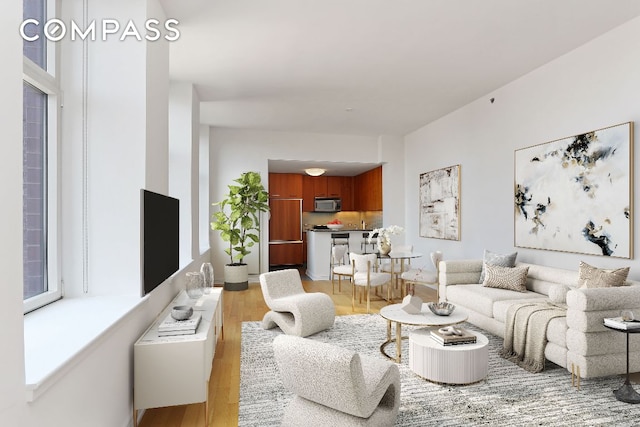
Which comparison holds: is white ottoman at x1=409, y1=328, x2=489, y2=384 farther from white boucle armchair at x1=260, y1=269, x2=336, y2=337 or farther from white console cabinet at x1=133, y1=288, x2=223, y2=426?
white console cabinet at x1=133, y1=288, x2=223, y2=426

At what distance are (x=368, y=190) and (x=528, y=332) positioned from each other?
662cm

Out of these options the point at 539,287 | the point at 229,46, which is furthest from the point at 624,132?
the point at 229,46

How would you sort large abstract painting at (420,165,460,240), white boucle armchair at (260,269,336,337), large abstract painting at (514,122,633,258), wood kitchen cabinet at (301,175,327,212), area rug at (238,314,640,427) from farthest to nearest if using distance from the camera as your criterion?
wood kitchen cabinet at (301,175,327,212)
large abstract painting at (420,165,460,240)
white boucle armchair at (260,269,336,337)
large abstract painting at (514,122,633,258)
area rug at (238,314,640,427)

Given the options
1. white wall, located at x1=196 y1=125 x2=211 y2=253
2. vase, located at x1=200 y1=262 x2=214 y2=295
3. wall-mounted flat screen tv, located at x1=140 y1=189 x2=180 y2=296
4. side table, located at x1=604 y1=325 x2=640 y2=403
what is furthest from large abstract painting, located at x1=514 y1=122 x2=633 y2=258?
white wall, located at x1=196 y1=125 x2=211 y2=253

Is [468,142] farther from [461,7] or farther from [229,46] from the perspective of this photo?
[229,46]

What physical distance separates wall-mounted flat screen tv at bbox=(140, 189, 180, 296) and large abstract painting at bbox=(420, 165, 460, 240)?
4518 mm

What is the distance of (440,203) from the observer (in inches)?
268

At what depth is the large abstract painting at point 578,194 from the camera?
3.58 meters

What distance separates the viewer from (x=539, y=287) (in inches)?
169

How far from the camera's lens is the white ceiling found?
3.34m

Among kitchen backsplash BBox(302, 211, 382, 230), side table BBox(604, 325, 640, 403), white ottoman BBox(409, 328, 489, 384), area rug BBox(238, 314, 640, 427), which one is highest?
kitchen backsplash BBox(302, 211, 382, 230)

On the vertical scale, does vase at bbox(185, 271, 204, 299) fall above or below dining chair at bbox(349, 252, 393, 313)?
above

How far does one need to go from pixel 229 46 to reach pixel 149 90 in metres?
1.55

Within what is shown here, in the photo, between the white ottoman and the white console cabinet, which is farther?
the white ottoman
